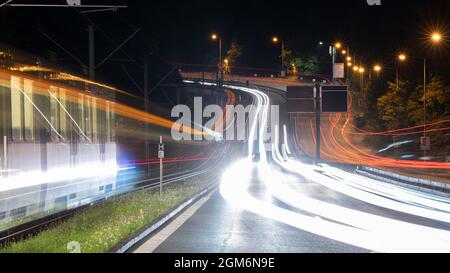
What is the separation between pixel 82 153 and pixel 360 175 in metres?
21.0

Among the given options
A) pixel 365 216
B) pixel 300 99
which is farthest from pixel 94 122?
pixel 300 99

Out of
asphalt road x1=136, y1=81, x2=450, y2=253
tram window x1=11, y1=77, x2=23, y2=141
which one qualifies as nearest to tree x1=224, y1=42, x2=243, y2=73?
asphalt road x1=136, y1=81, x2=450, y2=253

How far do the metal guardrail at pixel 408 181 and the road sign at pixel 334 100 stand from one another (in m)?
9.65

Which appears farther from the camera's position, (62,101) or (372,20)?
(372,20)

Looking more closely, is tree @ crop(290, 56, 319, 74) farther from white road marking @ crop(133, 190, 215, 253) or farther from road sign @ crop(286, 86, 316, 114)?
white road marking @ crop(133, 190, 215, 253)

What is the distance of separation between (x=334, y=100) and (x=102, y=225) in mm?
33880

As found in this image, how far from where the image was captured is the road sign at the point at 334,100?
4359 centimetres

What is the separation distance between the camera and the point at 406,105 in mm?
50812

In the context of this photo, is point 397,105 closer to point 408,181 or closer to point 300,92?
point 300,92

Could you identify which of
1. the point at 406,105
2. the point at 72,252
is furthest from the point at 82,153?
the point at 406,105

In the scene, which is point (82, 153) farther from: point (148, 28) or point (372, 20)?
point (372, 20)

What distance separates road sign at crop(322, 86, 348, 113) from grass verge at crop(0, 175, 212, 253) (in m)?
26.9

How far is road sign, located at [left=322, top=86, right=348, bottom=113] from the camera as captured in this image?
143ft

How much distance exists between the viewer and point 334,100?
1725 inches
